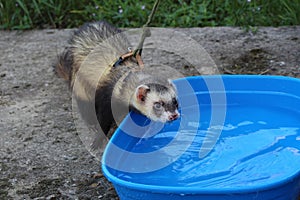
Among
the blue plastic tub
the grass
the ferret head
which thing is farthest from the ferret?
the grass

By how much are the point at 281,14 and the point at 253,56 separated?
71 cm

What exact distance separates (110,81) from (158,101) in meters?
0.32

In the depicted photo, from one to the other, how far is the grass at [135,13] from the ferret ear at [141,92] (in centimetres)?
154

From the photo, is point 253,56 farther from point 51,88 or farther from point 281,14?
point 51,88

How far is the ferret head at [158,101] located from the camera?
7.63ft

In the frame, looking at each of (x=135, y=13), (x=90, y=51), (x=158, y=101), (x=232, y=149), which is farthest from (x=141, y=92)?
(x=135, y=13)

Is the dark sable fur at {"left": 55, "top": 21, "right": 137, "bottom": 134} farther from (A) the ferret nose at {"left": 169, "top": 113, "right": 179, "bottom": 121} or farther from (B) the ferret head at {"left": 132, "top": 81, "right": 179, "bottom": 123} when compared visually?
(A) the ferret nose at {"left": 169, "top": 113, "right": 179, "bottom": 121}

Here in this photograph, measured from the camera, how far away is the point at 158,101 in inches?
92.2

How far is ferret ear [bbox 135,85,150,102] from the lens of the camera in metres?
2.35

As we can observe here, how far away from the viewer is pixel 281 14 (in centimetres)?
387

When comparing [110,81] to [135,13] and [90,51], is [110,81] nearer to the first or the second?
[90,51]

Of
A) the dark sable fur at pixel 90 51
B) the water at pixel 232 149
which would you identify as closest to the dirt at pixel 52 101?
the dark sable fur at pixel 90 51

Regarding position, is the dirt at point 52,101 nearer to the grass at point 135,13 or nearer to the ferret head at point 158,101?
the grass at point 135,13

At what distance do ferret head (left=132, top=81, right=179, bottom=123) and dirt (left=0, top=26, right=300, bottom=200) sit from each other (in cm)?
30
